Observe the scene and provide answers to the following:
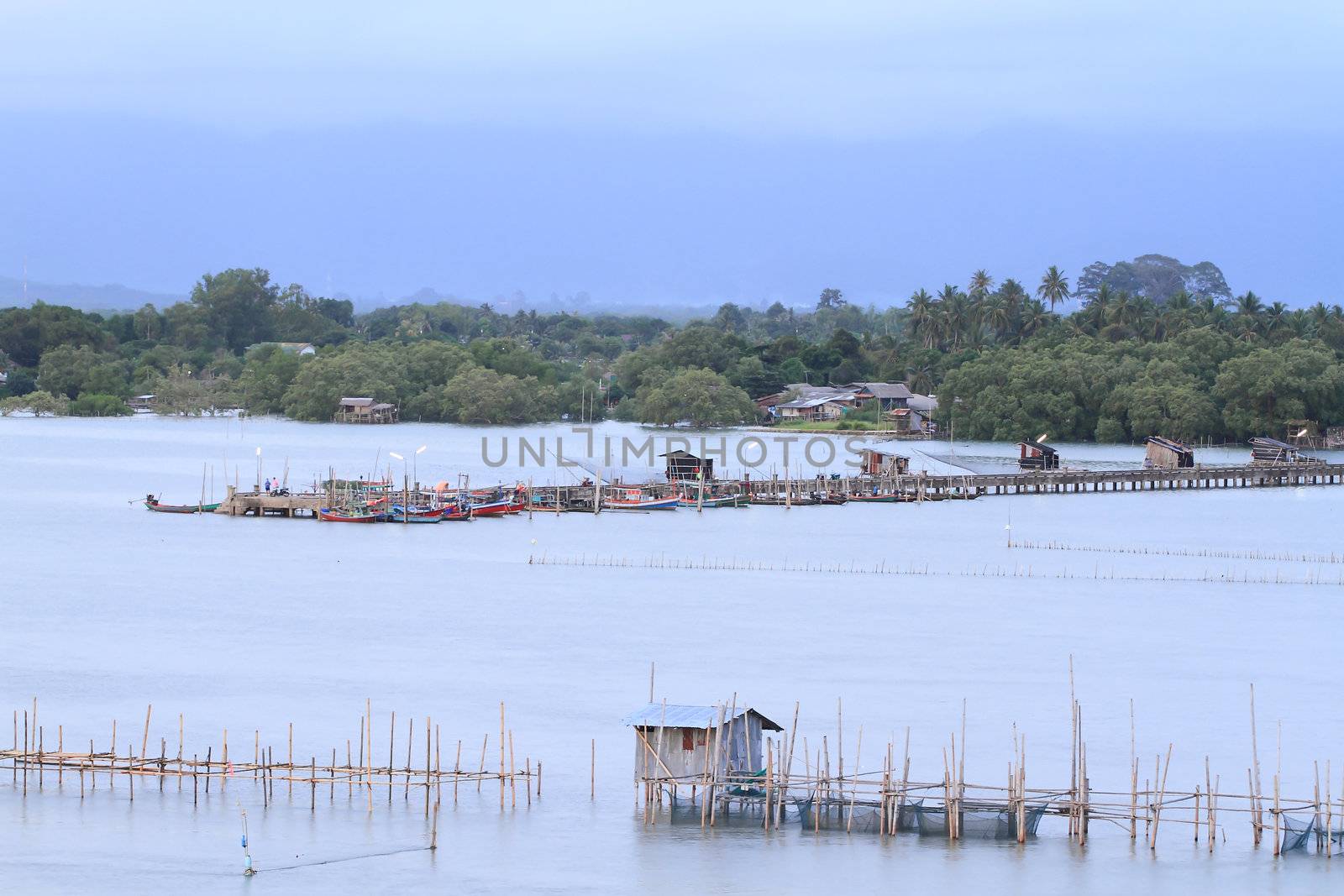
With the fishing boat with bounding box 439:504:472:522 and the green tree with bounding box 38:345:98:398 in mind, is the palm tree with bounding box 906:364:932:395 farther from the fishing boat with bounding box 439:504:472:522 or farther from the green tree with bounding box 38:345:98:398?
the fishing boat with bounding box 439:504:472:522

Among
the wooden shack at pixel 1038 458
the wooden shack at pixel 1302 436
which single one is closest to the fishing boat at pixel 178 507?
the wooden shack at pixel 1038 458

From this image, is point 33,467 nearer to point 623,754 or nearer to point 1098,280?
point 623,754

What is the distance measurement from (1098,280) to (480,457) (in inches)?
4662

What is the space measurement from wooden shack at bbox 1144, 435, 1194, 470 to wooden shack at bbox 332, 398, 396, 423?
48.6 m

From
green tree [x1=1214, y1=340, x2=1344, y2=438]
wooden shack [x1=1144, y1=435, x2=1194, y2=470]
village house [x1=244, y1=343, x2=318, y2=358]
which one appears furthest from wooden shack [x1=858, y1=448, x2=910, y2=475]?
village house [x1=244, y1=343, x2=318, y2=358]

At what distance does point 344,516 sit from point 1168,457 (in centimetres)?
3051

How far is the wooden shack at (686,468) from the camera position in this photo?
58062 mm

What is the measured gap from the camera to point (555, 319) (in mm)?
155000

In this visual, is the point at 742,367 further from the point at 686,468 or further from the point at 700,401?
the point at 686,468

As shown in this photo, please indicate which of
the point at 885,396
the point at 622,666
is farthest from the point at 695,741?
the point at 885,396

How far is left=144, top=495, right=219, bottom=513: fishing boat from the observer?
52.3m

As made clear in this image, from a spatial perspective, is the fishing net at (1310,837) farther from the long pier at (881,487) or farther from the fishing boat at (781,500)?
the fishing boat at (781,500)

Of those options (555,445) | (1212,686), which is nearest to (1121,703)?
(1212,686)

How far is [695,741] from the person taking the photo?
19.0 metres
